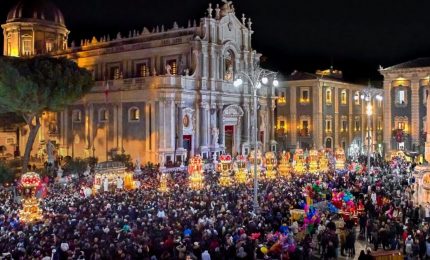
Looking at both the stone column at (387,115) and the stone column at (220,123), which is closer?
the stone column at (220,123)

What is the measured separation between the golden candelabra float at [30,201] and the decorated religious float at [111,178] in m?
5.82

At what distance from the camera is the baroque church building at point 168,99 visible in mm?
44469

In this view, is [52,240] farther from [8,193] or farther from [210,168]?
[210,168]

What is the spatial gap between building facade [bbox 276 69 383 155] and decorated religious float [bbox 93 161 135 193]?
Answer: 3071cm

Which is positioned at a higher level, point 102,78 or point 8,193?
point 102,78

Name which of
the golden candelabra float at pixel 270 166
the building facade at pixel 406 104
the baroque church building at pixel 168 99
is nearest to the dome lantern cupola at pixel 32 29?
the baroque church building at pixel 168 99

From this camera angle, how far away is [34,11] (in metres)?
60.8

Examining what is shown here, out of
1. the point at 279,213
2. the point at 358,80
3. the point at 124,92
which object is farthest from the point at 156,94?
the point at 358,80

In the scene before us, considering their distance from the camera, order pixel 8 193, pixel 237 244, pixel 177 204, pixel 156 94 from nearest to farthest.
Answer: pixel 237 244, pixel 177 204, pixel 8 193, pixel 156 94

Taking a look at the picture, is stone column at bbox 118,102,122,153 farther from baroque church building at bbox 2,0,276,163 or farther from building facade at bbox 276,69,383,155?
building facade at bbox 276,69,383,155

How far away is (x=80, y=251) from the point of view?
47.6 ft

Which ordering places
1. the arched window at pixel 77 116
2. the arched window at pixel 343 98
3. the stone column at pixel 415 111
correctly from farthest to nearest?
the arched window at pixel 343 98 → the arched window at pixel 77 116 → the stone column at pixel 415 111

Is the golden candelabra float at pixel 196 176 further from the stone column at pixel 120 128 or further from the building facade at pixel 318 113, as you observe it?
the building facade at pixel 318 113

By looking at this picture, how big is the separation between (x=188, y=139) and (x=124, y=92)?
7493 mm
